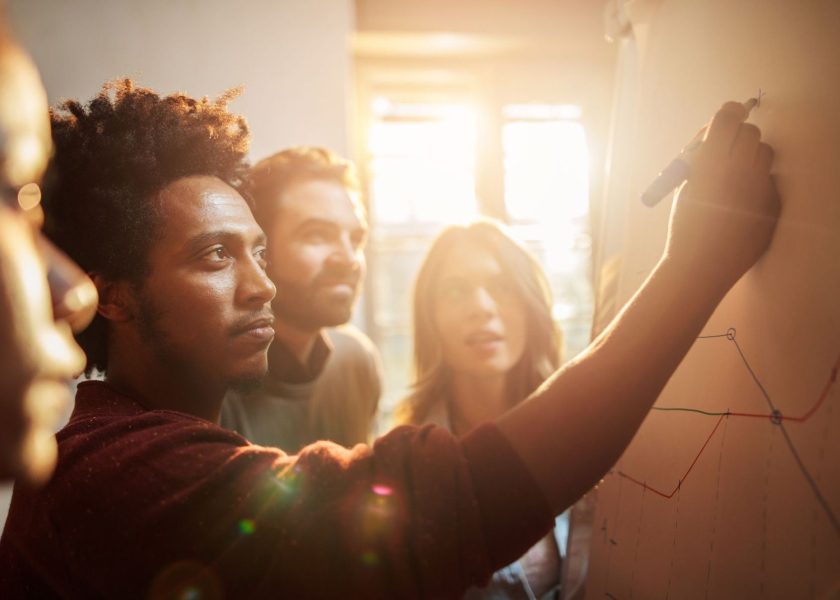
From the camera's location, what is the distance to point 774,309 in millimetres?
476

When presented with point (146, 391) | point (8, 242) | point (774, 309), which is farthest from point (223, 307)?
point (774, 309)

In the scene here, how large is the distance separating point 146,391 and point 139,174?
0.22m

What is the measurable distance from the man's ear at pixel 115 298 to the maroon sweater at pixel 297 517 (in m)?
0.15

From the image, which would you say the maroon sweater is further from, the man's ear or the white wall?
the white wall

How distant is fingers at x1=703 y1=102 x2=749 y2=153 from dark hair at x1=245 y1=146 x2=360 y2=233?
546 mm

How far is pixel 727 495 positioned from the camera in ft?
1.63

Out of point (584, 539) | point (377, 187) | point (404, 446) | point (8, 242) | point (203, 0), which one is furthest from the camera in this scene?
point (377, 187)

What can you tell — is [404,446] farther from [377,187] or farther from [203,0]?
[377,187]

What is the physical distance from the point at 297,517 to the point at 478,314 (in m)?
0.78

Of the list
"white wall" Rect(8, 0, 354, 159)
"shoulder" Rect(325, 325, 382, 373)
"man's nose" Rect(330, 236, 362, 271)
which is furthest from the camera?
"shoulder" Rect(325, 325, 382, 373)

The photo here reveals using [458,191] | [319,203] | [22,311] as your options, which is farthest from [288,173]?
[458,191]

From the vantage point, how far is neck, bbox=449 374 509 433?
47.3 inches

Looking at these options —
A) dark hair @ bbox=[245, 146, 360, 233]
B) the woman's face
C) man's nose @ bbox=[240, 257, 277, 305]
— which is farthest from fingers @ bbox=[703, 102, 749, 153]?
the woman's face

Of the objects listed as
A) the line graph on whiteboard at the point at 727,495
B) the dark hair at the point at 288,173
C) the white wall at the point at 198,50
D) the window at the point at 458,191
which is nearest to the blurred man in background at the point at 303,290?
the dark hair at the point at 288,173
